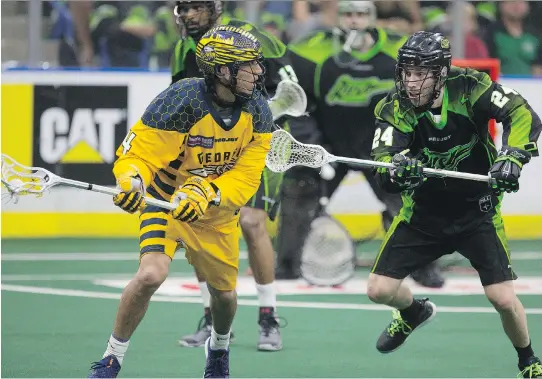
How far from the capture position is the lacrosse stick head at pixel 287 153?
616 centimetres

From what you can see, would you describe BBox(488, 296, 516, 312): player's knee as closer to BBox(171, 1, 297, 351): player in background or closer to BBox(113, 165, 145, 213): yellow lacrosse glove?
BBox(171, 1, 297, 351): player in background

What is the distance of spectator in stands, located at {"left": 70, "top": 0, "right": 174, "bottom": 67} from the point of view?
36.1ft

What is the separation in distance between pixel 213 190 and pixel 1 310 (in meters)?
2.81

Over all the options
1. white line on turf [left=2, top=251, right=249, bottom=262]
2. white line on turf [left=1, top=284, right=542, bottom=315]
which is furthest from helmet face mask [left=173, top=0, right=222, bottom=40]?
white line on turf [left=2, top=251, right=249, bottom=262]

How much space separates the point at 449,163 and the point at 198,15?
178 centimetres

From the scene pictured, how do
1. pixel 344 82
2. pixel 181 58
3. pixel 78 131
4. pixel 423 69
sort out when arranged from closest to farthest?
pixel 423 69 → pixel 181 58 → pixel 344 82 → pixel 78 131

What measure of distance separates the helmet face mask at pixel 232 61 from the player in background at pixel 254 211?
4.37 feet

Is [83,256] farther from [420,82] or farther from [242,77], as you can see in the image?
[420,82]

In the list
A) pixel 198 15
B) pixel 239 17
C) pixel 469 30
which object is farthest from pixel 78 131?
pixel 198 15

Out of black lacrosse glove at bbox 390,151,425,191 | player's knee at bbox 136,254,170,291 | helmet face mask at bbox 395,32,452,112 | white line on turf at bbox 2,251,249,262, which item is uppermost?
helmet face mask at bbox 395,32,452,112

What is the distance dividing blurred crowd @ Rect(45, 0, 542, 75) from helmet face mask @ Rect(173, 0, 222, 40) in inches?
160

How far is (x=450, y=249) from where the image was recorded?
5914 millimetres

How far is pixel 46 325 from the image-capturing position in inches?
287

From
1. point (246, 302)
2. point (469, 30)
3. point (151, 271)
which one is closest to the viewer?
point (151, 271)
